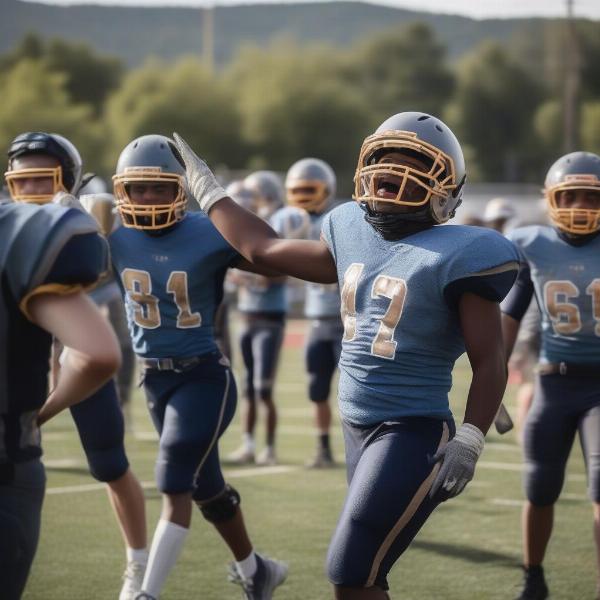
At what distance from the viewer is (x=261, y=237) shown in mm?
4188

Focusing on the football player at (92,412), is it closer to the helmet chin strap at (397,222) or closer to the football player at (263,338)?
the helmet chin strap at (397,222)

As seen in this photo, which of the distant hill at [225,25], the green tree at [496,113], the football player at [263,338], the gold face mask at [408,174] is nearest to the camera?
the gold face mask at [408,174]

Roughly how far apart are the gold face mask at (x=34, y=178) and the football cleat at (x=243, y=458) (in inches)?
156

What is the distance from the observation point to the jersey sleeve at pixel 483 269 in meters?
3.75

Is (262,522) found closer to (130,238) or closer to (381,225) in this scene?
(130,238)

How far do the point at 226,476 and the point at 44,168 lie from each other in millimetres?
3611

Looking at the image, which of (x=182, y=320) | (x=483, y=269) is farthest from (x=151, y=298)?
(x=483, y=269)

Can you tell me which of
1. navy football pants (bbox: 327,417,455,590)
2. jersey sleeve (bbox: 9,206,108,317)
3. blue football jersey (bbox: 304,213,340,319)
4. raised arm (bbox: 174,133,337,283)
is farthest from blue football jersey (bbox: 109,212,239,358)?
blue football jersey (bbox: 304,213,340,319)

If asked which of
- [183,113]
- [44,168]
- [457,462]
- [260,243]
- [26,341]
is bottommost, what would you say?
[457,462]

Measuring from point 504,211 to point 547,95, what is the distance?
7948cm

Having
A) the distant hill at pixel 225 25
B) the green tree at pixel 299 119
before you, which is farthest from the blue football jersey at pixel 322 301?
the distant hill at pixel 225 25

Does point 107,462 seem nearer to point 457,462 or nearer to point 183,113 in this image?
point 457,462

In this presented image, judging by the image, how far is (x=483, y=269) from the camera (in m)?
3.75

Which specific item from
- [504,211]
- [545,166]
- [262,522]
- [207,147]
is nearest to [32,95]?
[207,147]
